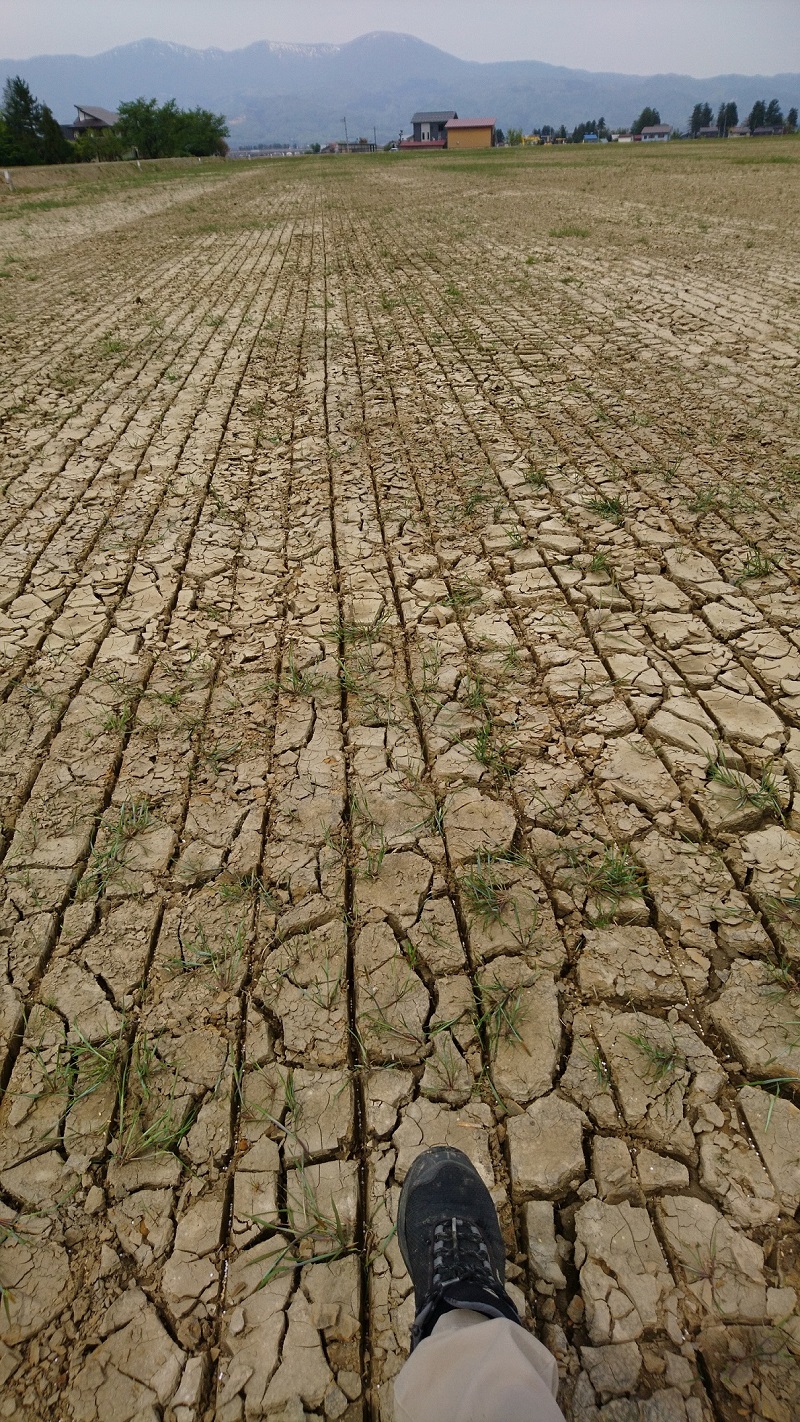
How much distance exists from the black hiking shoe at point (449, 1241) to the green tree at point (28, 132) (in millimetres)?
56302

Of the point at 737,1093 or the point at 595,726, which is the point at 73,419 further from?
the point at 737,1093

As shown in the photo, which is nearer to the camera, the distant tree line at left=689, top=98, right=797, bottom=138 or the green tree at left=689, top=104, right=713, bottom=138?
the distant tree line at left=689, top=98, right=797, bottom=138

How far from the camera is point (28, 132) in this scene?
4438 centimetres

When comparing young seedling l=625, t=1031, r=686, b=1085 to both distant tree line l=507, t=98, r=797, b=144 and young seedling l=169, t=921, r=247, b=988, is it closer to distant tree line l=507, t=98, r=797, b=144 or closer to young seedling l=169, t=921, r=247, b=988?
young seedling l=169, t=921, r=247, b=988

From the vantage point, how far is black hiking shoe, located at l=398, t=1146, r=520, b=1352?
1.43 meters

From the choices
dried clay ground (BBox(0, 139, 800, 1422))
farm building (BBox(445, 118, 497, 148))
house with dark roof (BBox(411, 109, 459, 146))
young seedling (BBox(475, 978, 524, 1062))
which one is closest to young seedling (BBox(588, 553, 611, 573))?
dried clay ground (BBox(0, 139, 800, 1422))

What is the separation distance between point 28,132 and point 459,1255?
60632 millimetres

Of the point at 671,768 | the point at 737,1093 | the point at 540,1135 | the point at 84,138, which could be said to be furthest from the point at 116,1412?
the point at 84,138

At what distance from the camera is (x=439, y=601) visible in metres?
3.57

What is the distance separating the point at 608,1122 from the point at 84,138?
Answer: 2487 inches

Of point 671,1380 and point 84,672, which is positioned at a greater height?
point 84,672

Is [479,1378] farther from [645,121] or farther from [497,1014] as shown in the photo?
[645,121]

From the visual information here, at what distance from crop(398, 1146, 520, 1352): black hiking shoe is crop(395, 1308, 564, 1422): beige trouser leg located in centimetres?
5

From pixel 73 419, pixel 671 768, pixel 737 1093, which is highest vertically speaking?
pixel 73 419
